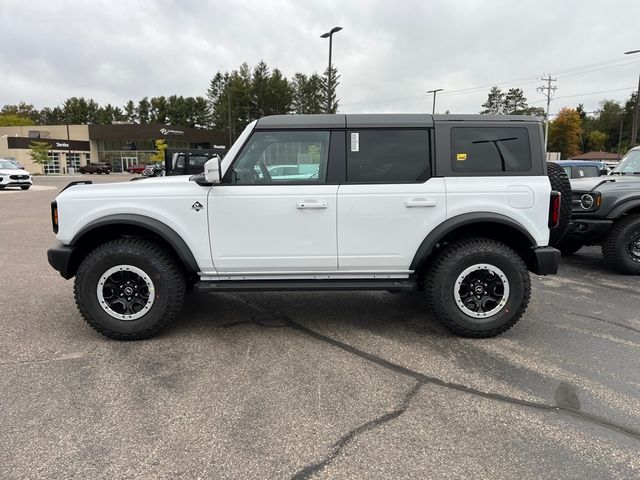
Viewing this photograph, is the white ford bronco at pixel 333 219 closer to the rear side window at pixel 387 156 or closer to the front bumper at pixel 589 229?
the rear side window at pixel 387 156

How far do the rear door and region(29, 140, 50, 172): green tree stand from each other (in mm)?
68253

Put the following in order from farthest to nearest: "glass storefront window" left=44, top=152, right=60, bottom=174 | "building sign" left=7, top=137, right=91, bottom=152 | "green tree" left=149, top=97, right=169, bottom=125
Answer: "green tree" left=149, top=97, right=169, bottom=125, "glass storefront window" left=44, top=152, right=60, bottom=174, "building sign" left=7, top=137, right=91, bottom=152

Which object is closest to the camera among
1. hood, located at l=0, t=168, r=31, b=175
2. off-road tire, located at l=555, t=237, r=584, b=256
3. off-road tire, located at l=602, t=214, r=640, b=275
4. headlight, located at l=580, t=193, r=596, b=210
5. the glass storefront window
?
off-road tire, located at l=602, t=214, r=640, b=275

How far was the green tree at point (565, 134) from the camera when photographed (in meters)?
87.8

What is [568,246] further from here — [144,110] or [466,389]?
[144,110]

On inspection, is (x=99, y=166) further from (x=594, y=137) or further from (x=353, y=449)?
(x=594, y=137)

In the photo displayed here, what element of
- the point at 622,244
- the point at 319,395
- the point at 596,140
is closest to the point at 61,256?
the point at 319,395

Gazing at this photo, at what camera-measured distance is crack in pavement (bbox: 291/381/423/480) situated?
7.75 feet

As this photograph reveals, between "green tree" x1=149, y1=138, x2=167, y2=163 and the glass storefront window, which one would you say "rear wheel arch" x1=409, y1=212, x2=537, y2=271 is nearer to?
"green tree" x1=149, y1=138, x2=167, y2=163

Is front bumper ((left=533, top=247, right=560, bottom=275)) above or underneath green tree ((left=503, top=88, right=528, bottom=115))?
underneath

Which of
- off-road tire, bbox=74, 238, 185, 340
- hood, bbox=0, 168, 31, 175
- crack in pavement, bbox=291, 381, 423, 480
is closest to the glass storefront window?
hood, bbox=0, 168, 31, 175

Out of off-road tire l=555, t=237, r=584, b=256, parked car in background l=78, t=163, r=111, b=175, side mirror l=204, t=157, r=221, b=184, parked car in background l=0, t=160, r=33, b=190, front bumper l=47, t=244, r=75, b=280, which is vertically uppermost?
parked car in background l=78, t=163, r=111, b=175

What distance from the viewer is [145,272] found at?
156 inches

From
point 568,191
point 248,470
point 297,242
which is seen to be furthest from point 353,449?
point 568,191
